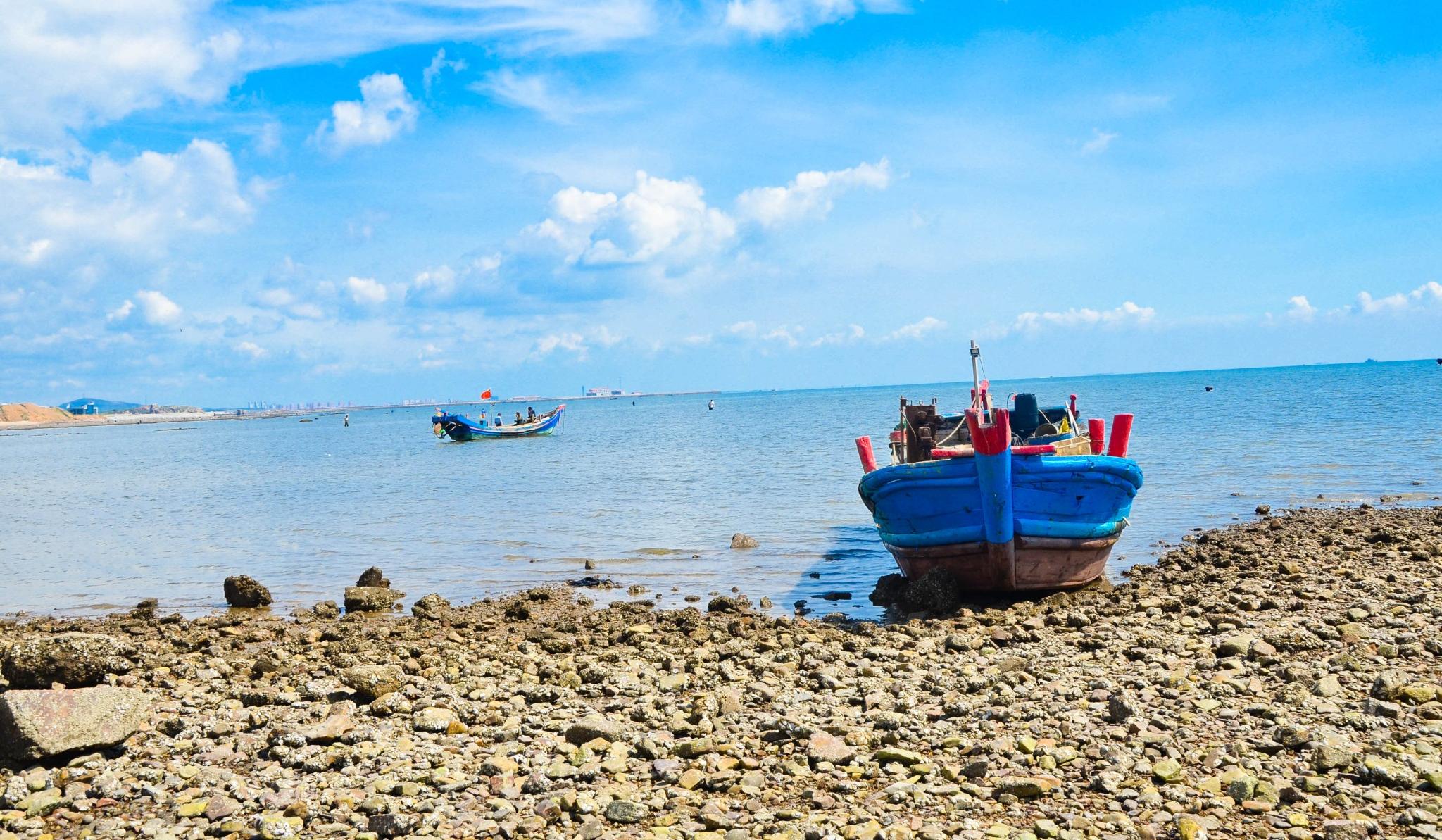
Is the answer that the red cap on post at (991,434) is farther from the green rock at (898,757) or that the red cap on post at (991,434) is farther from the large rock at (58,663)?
the large rock at (58,663)

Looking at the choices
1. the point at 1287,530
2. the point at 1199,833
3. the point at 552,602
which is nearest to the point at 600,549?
the point at 552,602

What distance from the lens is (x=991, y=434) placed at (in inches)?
482

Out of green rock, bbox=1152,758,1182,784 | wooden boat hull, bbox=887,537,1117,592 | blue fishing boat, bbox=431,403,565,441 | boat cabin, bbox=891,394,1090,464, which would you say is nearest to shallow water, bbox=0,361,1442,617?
wooden boat hull, bbox=887,537,1117,592

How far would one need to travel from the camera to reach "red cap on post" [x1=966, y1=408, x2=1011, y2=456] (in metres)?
12.2

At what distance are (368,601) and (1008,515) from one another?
365 inches

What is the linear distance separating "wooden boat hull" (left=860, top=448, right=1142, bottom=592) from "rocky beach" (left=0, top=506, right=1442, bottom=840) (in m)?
1.36

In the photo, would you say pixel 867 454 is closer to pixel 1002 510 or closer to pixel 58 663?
pixel 1002 510

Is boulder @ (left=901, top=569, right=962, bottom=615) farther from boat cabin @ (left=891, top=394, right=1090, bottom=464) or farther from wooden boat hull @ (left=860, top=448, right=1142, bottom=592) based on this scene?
boat cabin @ (left=891, top=394, right=1090, bottom=464)

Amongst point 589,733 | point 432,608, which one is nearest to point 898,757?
point 589,733

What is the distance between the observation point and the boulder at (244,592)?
15.3 meters

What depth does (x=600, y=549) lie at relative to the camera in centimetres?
2002

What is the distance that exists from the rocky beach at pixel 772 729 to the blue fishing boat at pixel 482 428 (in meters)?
59.2

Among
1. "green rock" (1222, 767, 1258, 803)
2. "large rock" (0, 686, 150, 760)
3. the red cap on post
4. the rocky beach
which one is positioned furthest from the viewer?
the red cap on post

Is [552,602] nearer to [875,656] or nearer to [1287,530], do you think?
[875,656]
